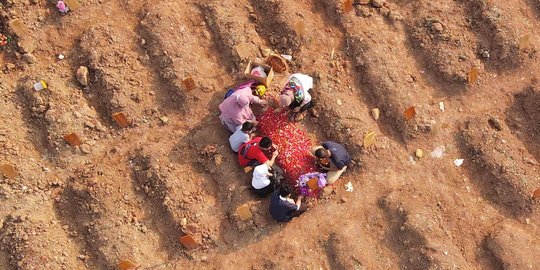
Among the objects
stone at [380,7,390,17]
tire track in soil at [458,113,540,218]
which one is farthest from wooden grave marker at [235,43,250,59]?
tire track in soil at [458,113,540,218]

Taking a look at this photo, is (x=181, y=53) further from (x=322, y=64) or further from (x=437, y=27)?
(x=437, y=27)

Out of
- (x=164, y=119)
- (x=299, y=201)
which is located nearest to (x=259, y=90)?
(x=164, y=119)

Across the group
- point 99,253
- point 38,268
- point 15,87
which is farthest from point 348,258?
point 15,87

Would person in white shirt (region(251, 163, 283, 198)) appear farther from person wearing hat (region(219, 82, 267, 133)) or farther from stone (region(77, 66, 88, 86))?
stone (region(77, 66, 88, 86))

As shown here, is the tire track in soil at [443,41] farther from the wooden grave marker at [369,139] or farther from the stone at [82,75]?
the stone at [82,75]

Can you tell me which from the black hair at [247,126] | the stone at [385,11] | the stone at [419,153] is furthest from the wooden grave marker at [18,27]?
the stone at [419,153]

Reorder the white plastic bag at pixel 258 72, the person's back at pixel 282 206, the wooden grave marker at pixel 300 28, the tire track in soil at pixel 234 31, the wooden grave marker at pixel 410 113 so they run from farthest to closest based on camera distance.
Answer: the tire track in soil at pixel 234 31, the wooden grave marker at pixel 300 28, the white plastic bag at pixel 258 72, the wooden grave marker at pixel 410 113, the person's back at pixel 282 206

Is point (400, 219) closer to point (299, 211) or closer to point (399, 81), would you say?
point (299, 211)
